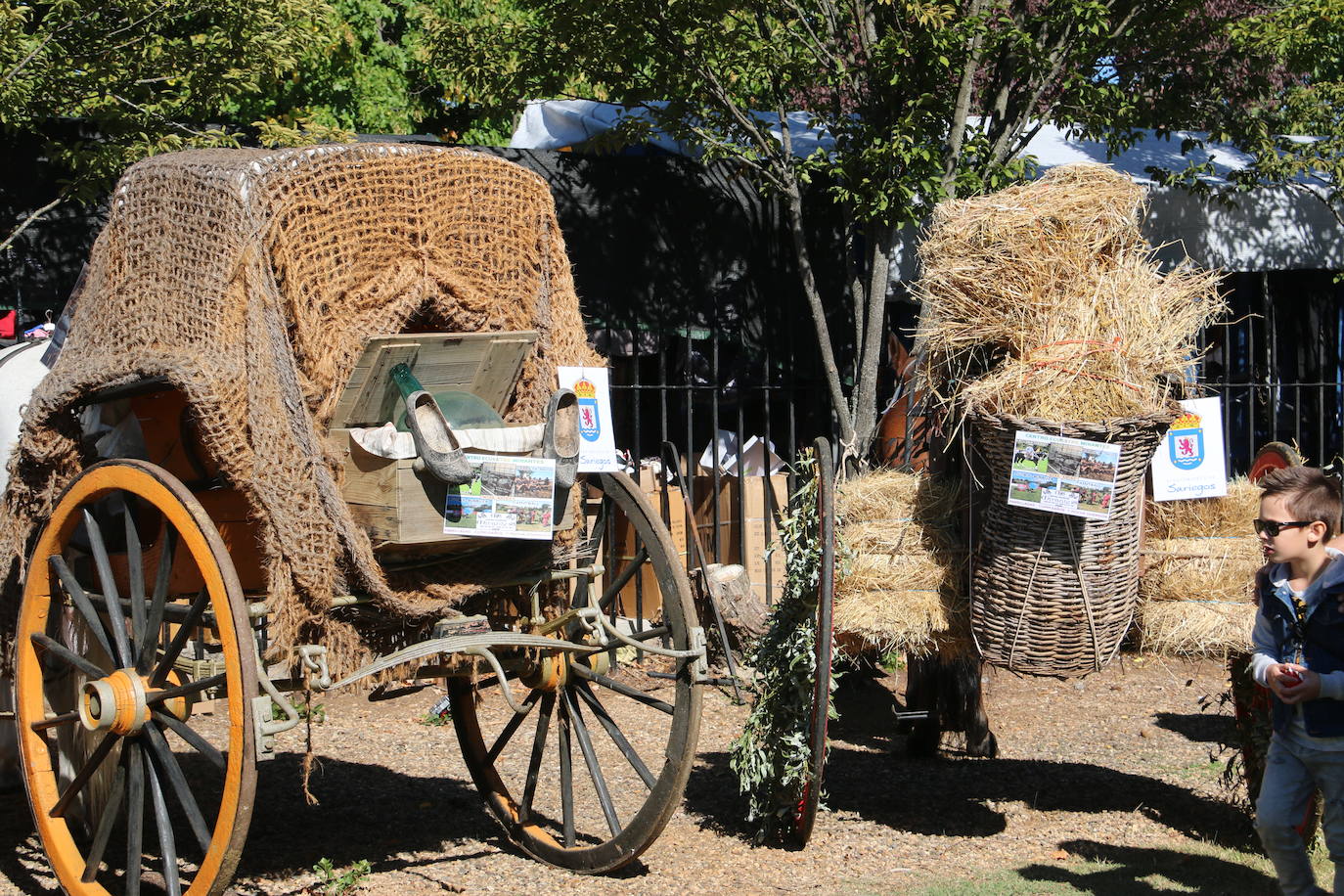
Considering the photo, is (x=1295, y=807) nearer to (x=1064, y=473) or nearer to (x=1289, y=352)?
(x=1064, y=473)

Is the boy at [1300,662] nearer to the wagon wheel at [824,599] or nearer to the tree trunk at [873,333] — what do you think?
the wagon wheel at [824,599]

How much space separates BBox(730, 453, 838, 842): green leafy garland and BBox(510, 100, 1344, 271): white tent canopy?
460cm

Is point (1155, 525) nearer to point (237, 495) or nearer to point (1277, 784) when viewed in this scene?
point (1277, 784)

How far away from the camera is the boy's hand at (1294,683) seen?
3346 mm

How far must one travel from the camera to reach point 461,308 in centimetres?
416

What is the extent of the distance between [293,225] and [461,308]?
613 millimetres

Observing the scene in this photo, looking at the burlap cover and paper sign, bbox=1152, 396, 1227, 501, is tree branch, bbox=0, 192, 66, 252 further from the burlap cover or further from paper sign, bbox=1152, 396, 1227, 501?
paper sign, bbox=1152, 396, 1227, 501

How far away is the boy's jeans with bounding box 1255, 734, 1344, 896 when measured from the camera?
3441 millimetres

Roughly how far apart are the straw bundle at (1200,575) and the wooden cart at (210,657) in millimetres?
1432

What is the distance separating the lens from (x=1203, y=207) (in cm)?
891

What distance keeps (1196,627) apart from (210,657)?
2890 mm

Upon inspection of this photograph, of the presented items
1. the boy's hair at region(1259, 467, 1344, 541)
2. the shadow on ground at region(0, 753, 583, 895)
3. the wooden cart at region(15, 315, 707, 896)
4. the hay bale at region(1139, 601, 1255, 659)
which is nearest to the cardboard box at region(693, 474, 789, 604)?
the shadow on ground at region(0, 753, 583, 895)

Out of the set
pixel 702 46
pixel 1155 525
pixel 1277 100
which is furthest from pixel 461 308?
pixel 1277 100

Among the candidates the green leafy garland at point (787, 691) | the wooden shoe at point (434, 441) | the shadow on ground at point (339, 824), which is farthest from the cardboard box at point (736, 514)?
the wooden shoe at point (434, 441)
